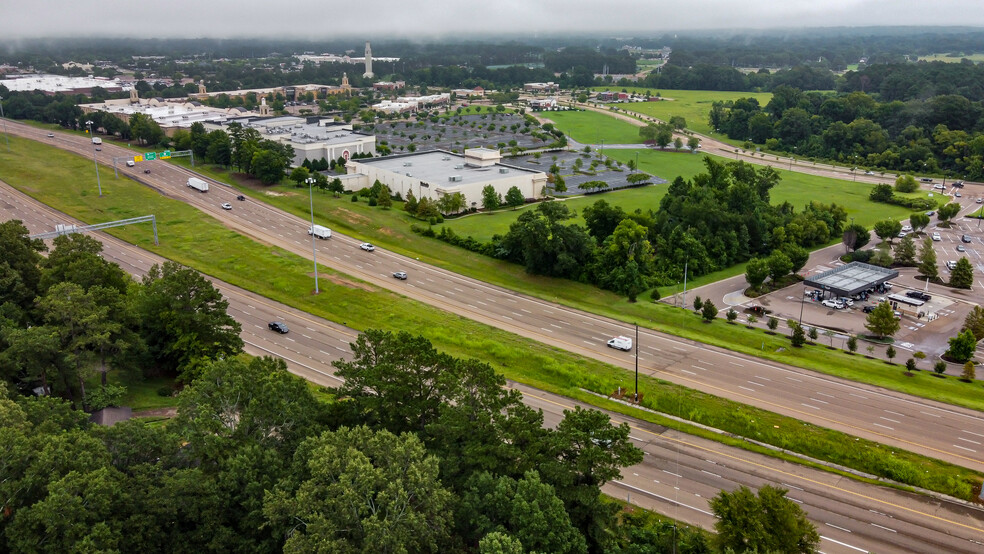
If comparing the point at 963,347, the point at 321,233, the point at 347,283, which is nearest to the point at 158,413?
the point at 347,283

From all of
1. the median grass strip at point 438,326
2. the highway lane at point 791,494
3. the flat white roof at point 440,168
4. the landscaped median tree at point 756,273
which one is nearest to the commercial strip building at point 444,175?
the flat white roof at point 440,168

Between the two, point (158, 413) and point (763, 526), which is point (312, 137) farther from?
point (763, 526)

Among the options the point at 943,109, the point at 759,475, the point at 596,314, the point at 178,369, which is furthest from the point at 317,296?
the point at 943,109

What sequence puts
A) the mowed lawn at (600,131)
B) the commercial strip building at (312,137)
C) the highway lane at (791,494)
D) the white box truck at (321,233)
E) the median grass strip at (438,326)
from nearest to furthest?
the highway lane at (791,494), the median grass strip at (438,326), the white box truck at (321,233), the commercial strip building at (312,137), the mowed lawn at (600,131)

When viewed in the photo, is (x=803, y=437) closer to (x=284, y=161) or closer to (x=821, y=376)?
(x=821, y=376)

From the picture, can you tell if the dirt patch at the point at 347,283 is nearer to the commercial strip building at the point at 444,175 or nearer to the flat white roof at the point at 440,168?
the commercial strip building at the point at 444,175

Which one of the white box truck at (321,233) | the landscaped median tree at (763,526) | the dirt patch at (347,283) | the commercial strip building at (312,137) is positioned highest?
the commercial strip building at (312,137)

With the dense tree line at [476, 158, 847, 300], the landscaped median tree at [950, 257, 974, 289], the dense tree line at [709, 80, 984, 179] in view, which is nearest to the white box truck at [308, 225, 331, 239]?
the dense tree line at [476, 158, 847, 300]

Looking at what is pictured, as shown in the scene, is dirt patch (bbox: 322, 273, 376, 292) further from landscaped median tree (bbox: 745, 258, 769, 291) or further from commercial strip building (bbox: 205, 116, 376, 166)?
commercial strip building (bbox: 205, 116, 376, 166)
